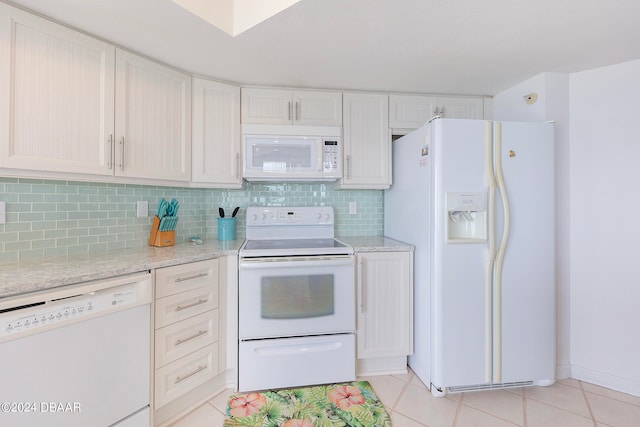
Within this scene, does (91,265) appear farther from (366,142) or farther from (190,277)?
(366,142)

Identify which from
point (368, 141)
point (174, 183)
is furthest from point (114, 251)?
point (368, 141)

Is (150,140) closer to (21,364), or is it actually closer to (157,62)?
(157,62)

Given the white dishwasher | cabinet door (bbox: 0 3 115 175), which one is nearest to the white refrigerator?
the white dishwasher

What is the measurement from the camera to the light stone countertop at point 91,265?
1031 millimetres

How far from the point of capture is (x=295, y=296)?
1771mm

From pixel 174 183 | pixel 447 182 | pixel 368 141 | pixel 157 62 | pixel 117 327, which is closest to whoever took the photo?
pixel 117 327

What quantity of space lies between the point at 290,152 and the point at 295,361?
146cm

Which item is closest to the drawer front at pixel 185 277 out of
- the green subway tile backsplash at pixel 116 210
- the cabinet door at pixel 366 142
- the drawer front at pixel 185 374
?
the drawer front at pixel 185 374

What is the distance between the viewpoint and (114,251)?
5.64 feet

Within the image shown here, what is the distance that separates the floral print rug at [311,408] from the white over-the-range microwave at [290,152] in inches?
58.0

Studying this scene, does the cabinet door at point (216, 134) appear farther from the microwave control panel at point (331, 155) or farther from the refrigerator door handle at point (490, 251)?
the refrigerator door handle at point (490, 251)

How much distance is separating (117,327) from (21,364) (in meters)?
0.30

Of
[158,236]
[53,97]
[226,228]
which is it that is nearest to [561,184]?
[226,228]

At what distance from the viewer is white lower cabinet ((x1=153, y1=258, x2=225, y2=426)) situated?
1.45m
